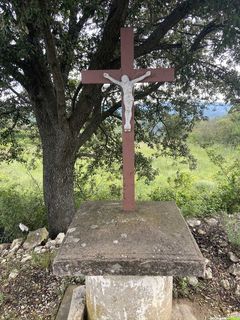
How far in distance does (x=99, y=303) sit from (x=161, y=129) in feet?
13.0

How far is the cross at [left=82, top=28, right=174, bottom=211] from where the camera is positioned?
Answer: 2.89m

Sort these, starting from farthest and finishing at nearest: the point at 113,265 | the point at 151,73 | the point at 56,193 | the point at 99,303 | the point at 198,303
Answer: the point at 56,193, the point at 198,303, the point at 151,73, the point at 99,303, the point at 113,265

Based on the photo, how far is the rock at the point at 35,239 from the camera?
14.3ft

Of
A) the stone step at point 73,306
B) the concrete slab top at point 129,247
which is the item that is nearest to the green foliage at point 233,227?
the concrete slab top at point 129,247

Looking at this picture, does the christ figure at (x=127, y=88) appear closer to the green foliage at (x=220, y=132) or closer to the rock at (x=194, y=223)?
the rock at (x=194, y=223)

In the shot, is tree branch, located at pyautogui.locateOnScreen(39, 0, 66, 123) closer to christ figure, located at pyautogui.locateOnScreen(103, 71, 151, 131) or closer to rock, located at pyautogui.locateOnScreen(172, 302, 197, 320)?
christ figure, located at pyautogui.locateOnScreen(103, 71, 151, 131)

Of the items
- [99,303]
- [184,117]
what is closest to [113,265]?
[99,303]

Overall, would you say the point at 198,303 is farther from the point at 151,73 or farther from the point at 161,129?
the point at 161,129

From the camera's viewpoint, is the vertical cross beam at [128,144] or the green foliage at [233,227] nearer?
the vertical cross beam at [128,144]

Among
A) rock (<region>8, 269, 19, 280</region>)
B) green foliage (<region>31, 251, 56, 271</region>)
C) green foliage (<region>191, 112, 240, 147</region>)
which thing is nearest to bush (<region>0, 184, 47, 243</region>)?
green foliage (<region>31, 251, 56, 271</region>)

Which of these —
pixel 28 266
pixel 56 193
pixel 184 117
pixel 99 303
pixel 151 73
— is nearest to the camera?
pixel 99 303

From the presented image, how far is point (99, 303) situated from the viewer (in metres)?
2.73

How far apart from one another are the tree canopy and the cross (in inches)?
18.1

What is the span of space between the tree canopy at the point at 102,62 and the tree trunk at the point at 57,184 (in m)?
0.02
